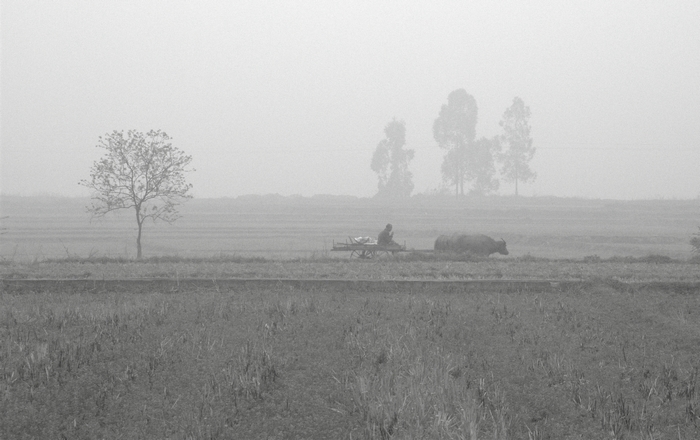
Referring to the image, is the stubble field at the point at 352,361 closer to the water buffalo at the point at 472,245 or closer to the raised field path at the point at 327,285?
the raised field path at the point at 327,285

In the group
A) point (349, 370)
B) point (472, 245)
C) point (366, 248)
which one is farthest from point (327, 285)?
point (472, 245)

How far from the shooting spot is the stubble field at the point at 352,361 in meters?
5.55

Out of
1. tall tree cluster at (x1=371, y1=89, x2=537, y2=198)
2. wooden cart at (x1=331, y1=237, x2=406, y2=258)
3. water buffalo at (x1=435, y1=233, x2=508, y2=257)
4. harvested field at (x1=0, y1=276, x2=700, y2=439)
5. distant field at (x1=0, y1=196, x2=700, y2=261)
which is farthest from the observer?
tall tree cluster at (x1=371, y1=89, x2=537, y2=198)

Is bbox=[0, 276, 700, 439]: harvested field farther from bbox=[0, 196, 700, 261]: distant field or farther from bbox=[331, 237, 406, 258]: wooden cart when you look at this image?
bbox=[0, 196, 700, 261]: distant field

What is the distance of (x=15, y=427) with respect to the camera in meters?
5.57

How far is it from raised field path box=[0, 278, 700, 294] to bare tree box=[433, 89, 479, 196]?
191ft

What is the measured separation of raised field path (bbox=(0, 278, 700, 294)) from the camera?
12742mm

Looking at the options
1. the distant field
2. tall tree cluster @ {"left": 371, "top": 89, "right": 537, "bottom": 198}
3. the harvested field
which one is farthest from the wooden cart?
tall tree cluster @ {"left": 371, "top": 89, "right": 537, "bottom": 198}

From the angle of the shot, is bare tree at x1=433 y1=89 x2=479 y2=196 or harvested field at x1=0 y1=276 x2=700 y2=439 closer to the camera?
harvested field at x1=0 y1=276 x2=700 y2=439

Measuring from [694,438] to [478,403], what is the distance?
1.98 m

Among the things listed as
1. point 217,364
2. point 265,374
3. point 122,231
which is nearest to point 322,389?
point 265,374

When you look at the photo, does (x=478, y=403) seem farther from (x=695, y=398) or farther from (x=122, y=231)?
(x=122, y=231)

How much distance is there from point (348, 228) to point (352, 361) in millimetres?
42201

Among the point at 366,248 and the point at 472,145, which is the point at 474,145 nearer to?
the point at 472,145
